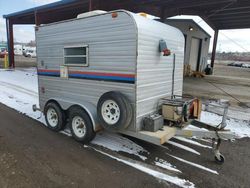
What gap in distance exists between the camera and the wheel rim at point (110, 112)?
3710mm

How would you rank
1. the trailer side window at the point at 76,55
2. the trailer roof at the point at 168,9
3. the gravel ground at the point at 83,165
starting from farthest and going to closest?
the trailer roof at the point at 168,9, the trailer side window at the point at 76,55, the gravel ground at the point at 83,165

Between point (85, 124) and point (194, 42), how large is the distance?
53.8ft

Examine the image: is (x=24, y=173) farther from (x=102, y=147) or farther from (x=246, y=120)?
(x=246, y=120)

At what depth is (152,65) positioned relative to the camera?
12.6ft

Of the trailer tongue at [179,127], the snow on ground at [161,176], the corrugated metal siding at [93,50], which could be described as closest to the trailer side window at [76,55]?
the corrugated metal siding at [93,50]

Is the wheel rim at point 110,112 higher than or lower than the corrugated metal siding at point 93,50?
lower

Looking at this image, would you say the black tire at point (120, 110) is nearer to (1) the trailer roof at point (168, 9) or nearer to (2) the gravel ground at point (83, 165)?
(2) the gravel ground at point (83, 165)

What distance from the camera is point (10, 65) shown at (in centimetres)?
1953

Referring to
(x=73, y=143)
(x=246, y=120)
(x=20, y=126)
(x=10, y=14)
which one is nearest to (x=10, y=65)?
(x=10, y=14)

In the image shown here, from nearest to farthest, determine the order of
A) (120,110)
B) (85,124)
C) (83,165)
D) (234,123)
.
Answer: (83,165) < (120,110) < (85,124) < (234,123)

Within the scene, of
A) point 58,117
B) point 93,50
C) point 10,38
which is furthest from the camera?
point 10,38

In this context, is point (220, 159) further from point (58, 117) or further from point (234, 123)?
point (58, 117)

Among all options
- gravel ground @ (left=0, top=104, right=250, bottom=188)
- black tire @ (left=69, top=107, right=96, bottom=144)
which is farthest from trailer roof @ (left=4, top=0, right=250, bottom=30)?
gravel ground @ (left=0, top=104, right=250, bottom=188)

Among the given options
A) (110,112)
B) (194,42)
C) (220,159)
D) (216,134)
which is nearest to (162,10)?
(194,42)
